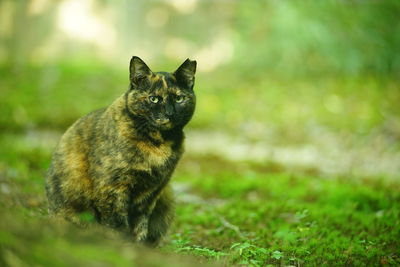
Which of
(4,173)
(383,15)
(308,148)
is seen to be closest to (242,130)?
(308,148)

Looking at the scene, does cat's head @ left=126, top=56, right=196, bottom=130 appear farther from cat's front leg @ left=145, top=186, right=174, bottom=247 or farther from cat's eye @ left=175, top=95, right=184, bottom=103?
cat's front leg @ left=145, top=186, right=174, bottom=247

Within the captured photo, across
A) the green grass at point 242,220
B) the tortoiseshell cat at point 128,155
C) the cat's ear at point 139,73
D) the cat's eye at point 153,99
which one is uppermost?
the cat's ear at point 139,73

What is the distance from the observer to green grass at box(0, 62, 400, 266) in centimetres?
217

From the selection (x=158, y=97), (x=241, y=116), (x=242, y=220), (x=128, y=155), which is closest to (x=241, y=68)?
(x=241, y=116)

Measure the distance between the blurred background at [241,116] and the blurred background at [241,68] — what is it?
1.3 inches

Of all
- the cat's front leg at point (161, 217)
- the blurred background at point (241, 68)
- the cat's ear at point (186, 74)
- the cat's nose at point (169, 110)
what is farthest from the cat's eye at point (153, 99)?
the blurred background at point (241, 68)

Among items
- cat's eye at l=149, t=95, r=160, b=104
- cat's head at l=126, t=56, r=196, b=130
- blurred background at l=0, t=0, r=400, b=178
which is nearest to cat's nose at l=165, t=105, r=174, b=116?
cat's head at l=126, t=56, r=196, b=130

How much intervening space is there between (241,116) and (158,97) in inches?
238

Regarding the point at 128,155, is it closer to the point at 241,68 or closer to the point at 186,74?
the point at 186,74

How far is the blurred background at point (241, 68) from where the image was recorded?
8414 millimetres

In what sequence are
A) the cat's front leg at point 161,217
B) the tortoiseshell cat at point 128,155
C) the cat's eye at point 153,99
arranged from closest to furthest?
1. the tortoiseshell cat at point 128,155
2. the cat's eye at point 153,99
3. the cat's front leg at point 161,217

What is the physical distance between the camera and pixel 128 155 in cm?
346

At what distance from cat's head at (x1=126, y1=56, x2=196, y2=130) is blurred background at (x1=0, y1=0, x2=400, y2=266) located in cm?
102

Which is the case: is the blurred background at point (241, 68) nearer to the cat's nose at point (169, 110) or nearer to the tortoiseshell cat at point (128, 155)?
the tortoiseshell cat at point (128, 155)
